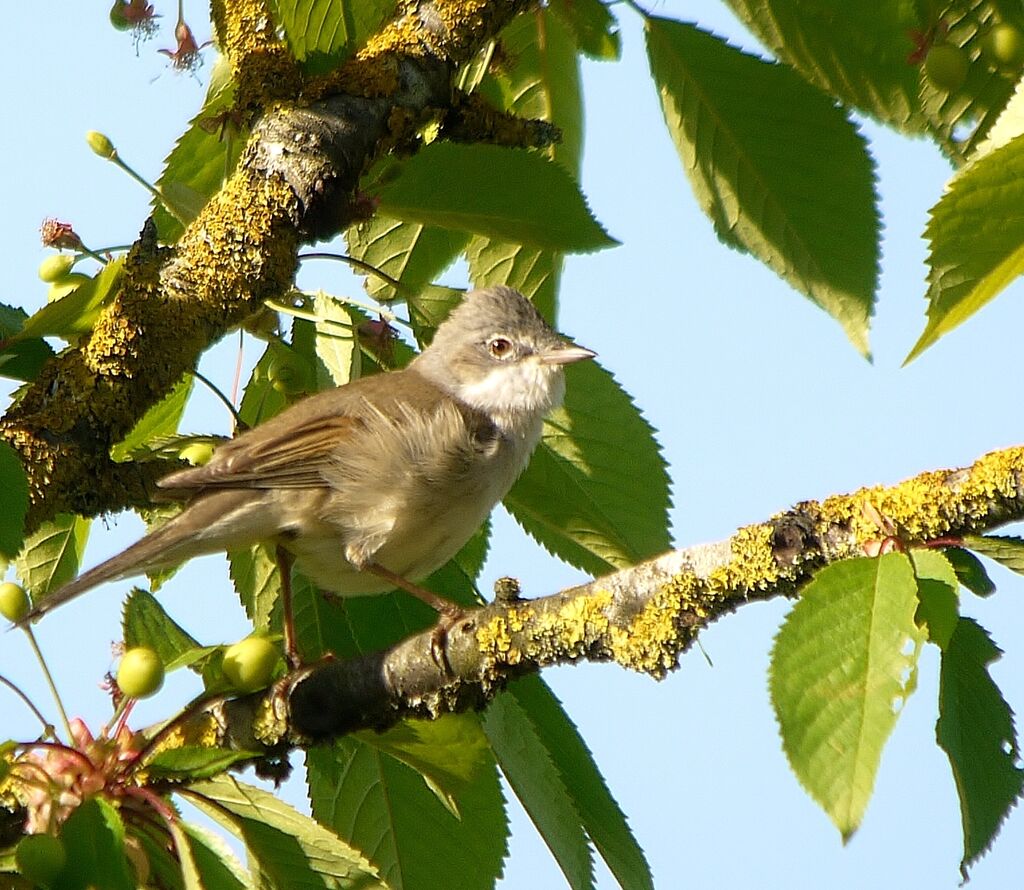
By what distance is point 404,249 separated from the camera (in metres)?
3.58

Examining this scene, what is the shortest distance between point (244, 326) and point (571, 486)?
943 millimetres

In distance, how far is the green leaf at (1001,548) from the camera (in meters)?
1.81

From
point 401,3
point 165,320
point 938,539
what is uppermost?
point 401,3

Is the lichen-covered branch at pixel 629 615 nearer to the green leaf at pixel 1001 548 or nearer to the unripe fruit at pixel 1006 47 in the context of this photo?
the green leaf at pixel 1001 548

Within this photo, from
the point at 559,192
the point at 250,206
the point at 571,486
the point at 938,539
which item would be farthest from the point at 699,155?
the point at 938,539

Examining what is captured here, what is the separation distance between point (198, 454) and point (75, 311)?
2.80 feet

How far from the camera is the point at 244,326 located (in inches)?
138

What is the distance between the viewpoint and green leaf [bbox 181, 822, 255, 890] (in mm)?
2348

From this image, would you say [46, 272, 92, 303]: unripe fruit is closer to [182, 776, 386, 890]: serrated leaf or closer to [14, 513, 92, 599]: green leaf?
[14, 513, 92, 599]: green leaf

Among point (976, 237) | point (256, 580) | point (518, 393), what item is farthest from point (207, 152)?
point (976, 237)

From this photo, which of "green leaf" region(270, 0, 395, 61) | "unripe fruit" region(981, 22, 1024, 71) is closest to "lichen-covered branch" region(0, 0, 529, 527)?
"green leaf" region(270, 0, 395, 61)

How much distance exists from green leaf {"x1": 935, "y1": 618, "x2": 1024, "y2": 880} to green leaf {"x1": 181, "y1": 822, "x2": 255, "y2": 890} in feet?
3.97

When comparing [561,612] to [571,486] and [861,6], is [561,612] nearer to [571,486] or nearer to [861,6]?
[571,486]

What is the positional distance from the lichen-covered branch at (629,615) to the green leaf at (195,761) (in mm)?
353
